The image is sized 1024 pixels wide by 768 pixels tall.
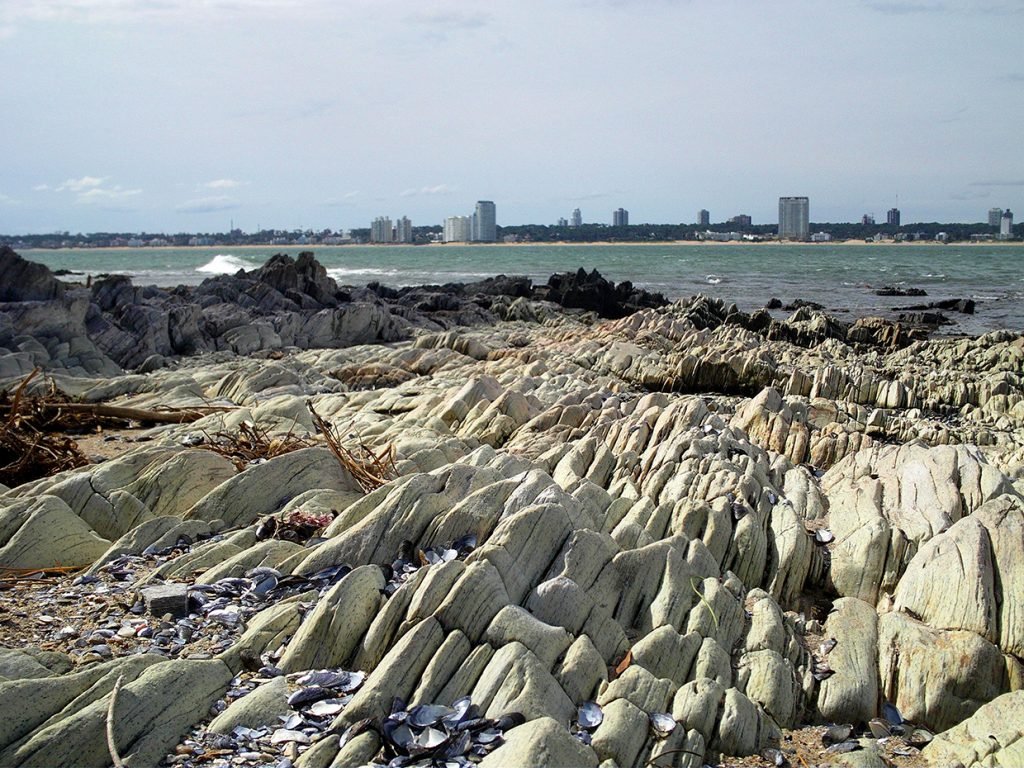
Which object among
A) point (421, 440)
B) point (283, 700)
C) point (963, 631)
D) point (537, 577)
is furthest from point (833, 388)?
point (283, 700)

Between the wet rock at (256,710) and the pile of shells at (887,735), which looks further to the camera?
the pile of shells at (887,735)

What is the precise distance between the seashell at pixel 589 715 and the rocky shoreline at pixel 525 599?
0.03 metres

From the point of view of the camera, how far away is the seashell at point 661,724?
5.62 meters

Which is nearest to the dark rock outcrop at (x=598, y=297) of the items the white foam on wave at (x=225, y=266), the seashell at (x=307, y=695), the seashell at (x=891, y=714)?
the seashell at (x=891, y=714)

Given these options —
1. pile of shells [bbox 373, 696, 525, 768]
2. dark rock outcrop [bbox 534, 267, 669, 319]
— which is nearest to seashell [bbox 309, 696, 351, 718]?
pile of shells [bbox 373, 696, 525, 768]

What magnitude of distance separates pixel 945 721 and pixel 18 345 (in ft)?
68.8

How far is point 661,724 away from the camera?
18.6 ft

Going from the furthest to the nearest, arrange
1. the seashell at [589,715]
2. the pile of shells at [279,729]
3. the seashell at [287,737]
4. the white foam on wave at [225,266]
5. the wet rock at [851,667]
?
the white foam on wave at [225,266] → the wet rock at [851,667] → the seashell at [589,715] → the seashell at [287,737] → the pile of shells at [279,729]

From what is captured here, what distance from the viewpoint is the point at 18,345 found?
69.6ft

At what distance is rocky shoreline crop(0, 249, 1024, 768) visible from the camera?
5.29 meters

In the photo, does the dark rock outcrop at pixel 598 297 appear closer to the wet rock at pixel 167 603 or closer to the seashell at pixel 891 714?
the seashell at pixel 891 714

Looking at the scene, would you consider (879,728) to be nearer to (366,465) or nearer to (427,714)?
(427,714)

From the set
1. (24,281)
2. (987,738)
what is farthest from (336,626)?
(24,281)

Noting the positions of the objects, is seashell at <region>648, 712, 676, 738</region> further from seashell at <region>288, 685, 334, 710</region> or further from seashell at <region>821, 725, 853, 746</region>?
seashell at <region>288, 685, 334, 710</region>
